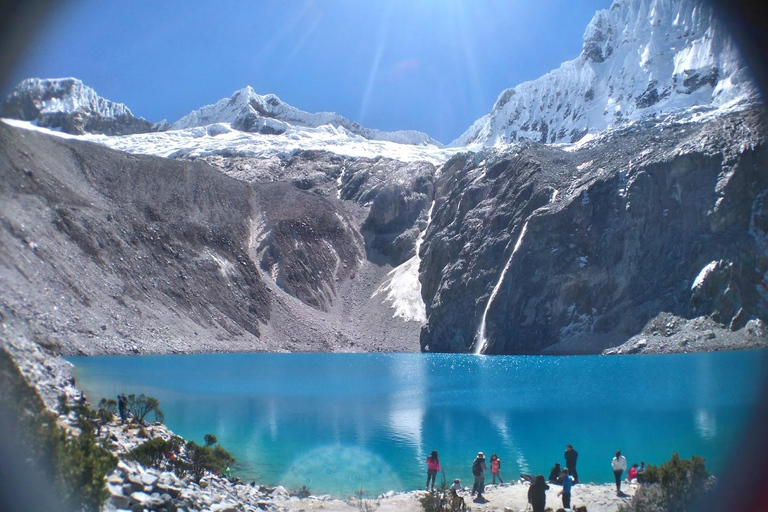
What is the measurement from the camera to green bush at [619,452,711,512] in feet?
35.2

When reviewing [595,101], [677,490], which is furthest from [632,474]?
[595,101]

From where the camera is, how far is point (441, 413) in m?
30.2

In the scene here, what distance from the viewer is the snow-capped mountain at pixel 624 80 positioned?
109125mm

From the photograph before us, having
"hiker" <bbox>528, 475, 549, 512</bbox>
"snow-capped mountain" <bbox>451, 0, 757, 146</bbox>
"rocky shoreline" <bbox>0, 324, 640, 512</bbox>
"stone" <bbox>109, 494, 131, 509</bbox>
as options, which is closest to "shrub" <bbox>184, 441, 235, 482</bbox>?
"rocky shoreline" <bbox>0, 324, 640, 512</bbox>

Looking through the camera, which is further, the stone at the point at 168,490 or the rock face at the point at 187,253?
the rock face at the point at 187,253

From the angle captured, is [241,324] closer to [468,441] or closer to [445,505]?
[468,441]

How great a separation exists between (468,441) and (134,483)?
16.1m

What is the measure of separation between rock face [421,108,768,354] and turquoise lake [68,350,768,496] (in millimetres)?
14193

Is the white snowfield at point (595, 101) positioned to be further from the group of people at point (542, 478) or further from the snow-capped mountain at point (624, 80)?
the group of people at point (542, 478)

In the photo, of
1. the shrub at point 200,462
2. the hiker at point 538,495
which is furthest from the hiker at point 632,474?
the shrub at point 200,462

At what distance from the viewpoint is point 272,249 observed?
306 feet

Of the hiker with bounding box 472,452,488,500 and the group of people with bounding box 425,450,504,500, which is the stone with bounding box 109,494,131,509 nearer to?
the group of people with bounding box 425,450,504,500

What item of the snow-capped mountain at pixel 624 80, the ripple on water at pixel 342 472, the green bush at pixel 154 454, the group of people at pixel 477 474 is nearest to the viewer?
the green bush at pixel 154 454

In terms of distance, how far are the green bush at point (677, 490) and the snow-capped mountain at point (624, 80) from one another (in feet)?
306
